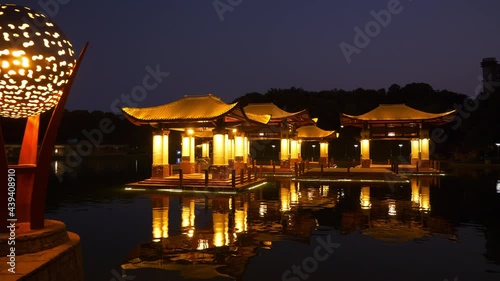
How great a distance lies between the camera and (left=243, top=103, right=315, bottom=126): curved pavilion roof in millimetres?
35125

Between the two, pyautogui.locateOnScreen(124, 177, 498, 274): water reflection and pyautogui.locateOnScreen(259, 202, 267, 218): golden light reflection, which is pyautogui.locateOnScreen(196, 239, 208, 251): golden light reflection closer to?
pyautogui.locateOnScreen(124, 177, 498, 274): water reflection

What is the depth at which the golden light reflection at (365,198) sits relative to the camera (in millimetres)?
16483

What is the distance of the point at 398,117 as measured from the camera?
36.2 meters

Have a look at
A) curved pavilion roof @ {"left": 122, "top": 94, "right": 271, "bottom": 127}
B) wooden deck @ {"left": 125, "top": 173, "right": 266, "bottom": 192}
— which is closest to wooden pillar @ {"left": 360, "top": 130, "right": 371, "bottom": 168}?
curved pavilion roof @ {"left": 122, "top": 94, "right": 271, "bottom": 127}

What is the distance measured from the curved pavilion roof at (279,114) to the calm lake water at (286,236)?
15888 mm

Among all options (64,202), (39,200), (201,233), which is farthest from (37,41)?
(64,202)

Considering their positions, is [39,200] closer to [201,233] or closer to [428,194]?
[201,233]

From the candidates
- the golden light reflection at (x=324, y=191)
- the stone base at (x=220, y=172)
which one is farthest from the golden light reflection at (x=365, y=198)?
the stone base at (x=220, y=172)

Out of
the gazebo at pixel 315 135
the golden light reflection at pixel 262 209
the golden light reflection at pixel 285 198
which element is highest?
the gazebo at pixel 315 135

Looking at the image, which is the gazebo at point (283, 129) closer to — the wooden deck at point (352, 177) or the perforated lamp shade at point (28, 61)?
the wooden deck at point (352, 177)

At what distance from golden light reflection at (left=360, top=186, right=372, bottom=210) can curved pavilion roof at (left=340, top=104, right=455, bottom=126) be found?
44.3 ft

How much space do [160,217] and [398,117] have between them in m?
27.5

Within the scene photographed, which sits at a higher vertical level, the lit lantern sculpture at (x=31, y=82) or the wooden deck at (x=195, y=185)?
the lit lantern sculpture at (x=31, y=82)

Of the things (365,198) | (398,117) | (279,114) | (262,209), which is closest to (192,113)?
(262,209)
